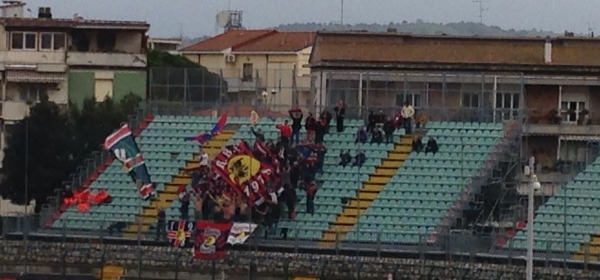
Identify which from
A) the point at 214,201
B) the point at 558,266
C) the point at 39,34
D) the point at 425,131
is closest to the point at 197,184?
the point at 214,201

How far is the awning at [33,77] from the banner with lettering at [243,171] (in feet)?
58.7

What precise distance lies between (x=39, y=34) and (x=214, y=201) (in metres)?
19.7

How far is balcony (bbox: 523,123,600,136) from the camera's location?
54500 mm

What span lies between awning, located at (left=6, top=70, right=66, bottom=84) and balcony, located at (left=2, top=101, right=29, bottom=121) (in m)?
0.66

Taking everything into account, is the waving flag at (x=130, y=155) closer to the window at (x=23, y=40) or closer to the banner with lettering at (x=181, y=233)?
the banner with lettering at (x=181, y=233)

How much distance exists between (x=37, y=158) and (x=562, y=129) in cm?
1299

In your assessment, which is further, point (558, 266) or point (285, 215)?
point (285, 215)

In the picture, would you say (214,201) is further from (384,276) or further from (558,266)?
(558,266)

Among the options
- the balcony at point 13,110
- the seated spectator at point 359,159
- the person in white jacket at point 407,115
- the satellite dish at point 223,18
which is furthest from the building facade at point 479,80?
the satellite dish at point 223,18

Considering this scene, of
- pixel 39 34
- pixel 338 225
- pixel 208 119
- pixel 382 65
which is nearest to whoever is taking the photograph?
pixel 338 225

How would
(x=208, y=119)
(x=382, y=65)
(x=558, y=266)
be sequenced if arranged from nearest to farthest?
(x=558, y=266) < (x=208, y=119) < (x=382, y=65)

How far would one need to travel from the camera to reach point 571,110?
183ft

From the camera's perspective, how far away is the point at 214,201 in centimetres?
4747

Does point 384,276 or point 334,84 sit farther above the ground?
point 334,84
